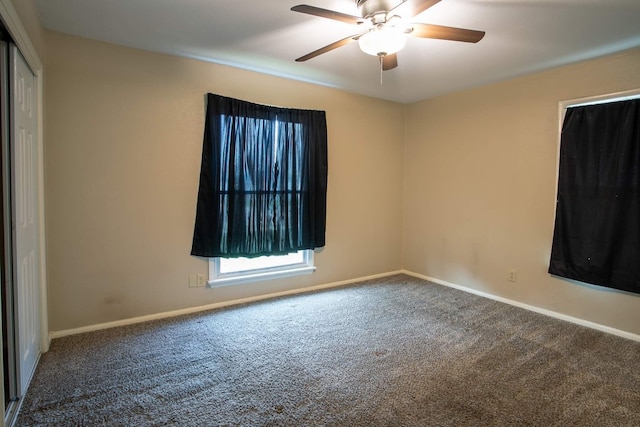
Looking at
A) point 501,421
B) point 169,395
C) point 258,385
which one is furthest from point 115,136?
point 501,421

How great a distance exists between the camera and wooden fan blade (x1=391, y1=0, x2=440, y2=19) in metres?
1.73

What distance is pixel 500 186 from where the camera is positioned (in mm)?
3734

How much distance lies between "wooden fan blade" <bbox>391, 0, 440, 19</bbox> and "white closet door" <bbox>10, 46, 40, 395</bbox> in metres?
2.15

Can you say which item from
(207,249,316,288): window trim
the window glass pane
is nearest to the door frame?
(207,249,316,288): window trim

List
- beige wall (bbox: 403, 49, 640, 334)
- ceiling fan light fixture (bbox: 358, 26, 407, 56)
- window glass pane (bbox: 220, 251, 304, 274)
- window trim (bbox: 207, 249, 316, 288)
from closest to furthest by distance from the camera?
1. ceiling fan light fixture (bbox: 358, 26, 407, 56)
2. beige wall (bbox: 403, 49, 640, 334)
3. window trim (bbox: 207, 249, 316, 288)
4. window glass pane (bbox: 220, 251, 304, 274)

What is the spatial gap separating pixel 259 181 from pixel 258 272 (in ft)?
3.19

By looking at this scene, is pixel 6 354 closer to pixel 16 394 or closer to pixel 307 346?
pixel 16 394

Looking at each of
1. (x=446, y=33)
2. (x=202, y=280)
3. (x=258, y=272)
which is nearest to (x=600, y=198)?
(x=446, y=33)

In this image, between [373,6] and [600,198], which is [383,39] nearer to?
[373,6]

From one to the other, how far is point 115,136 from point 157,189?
0.54m

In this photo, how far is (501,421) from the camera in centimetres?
182

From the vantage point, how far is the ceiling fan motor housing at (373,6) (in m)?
1.92

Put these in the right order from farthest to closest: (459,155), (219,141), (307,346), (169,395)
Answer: (459,155)
(219,141)
(307,346)
(169,395)

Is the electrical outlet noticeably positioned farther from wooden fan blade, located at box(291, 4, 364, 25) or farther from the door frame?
wooden fan blade, located at box(291, 4, 364, 25)
